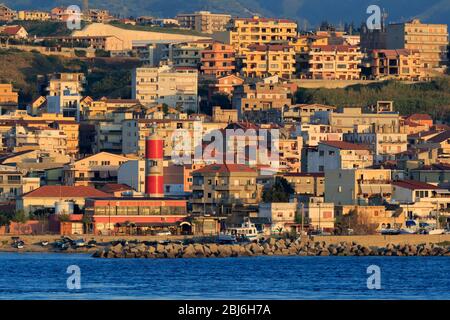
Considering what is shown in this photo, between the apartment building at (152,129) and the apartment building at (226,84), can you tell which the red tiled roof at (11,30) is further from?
the apartment building at (152,129)

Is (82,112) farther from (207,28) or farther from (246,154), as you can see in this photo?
(207,28)

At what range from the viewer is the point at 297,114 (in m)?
60.4

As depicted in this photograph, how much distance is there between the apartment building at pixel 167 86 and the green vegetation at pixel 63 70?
2540 millimetres

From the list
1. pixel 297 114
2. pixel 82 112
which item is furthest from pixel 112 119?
pixel 297 114

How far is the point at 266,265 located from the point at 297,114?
29293mm

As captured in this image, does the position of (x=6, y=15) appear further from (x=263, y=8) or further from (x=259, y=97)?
(x=263, y=8)

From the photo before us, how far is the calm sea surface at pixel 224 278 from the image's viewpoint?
806 inches

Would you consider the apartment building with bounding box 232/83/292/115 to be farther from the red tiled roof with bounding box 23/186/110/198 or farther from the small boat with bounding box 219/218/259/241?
the small boat with bounding box 219/218/259/241

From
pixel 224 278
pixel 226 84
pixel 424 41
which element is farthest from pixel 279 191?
pixel 424 41

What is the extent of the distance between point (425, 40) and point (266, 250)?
38170 mm

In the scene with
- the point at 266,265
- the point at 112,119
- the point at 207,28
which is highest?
the point at 207,28

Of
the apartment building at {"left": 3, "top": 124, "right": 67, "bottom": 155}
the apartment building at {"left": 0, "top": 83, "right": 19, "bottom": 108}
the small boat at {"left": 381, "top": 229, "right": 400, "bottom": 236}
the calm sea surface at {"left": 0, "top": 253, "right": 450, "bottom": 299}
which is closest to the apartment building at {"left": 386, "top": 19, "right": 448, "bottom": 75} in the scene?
the apartment building at {"left": 0, "top": 83, "right": 19, "bottom": 108}

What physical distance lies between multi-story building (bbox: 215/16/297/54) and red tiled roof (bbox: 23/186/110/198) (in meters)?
26.6

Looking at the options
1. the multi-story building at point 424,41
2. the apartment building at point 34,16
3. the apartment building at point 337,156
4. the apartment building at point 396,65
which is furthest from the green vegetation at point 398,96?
the apartment building at point 34,16
